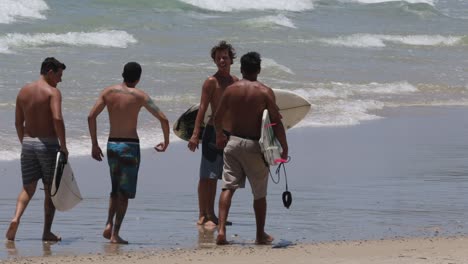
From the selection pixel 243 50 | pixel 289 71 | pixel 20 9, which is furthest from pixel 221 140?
pixel 20 9

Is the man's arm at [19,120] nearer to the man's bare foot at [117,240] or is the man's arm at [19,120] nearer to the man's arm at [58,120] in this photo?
the man's arm at [58,120]

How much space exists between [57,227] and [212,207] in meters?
1.19

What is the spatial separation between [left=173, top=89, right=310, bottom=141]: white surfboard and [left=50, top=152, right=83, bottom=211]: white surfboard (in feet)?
5.63

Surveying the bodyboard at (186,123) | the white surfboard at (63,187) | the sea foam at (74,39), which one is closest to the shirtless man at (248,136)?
the white surfboard at (63,187)

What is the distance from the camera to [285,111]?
31.7 ft

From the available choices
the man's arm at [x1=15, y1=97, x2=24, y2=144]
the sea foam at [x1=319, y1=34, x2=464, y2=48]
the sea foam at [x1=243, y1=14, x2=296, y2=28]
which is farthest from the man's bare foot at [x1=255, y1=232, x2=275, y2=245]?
the sea foam at [x1=243, y1=14, x2=296, y2=28]

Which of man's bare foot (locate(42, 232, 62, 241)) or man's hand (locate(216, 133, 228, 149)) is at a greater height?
man's hand (locate(216, 133, 228, 149))

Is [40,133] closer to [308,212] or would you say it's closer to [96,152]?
[96,152]

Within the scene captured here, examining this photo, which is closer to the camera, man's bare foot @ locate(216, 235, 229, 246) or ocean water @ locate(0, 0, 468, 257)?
man's bare foot @ locate(216, 235, 229, 246)

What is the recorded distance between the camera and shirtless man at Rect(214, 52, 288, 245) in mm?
7859

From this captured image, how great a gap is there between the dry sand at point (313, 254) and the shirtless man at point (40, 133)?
88 cm

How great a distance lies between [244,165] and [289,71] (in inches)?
614

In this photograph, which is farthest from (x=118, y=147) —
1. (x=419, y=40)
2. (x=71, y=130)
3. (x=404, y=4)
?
(x=404, y=4)

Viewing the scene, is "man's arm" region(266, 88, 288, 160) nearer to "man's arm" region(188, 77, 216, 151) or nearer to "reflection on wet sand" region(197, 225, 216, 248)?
"reflection on wet sand" region(197, 225, 216, 248)
